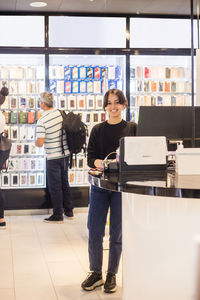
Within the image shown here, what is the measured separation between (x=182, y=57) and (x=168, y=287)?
218 inches

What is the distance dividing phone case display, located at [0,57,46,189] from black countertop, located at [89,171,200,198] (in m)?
4.42

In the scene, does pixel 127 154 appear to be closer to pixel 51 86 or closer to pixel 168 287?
pixel 168 287

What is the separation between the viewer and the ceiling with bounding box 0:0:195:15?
6.89 metres

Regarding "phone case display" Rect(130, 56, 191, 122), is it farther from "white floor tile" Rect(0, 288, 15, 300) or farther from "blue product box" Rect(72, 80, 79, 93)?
"white floor tile" Rect(0, 288, 15, 300)

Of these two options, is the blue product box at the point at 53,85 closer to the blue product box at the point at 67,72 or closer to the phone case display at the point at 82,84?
the phone case display at the point at 82,84

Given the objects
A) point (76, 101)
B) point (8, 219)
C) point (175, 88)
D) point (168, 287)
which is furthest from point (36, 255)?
point (175, 88)

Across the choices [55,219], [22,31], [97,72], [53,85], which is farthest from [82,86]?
[55,219]

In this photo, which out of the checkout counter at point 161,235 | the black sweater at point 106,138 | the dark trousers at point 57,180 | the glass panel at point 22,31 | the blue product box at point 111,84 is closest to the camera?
the checkout counter at point 161,235

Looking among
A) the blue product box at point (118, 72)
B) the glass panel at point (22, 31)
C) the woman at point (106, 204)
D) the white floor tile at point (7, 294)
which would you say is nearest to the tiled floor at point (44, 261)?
the white floor tile at point (7, 294)

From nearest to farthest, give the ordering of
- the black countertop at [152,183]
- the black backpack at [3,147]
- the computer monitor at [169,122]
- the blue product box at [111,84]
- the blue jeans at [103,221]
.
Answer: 1. the black countertop at [152,183]
2. the computer monitor at [169,122]
3. the blue jeans at [103,221]
4. the black backpack at [3,147]
5. the blue product box at [111,84]

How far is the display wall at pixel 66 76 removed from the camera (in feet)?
24.4

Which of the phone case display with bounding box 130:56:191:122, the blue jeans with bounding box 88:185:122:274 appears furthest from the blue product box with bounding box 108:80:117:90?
the blue jeans with bounding box 88:185:122:274

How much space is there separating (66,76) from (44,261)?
3378 mm

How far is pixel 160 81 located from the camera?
25.8ft
